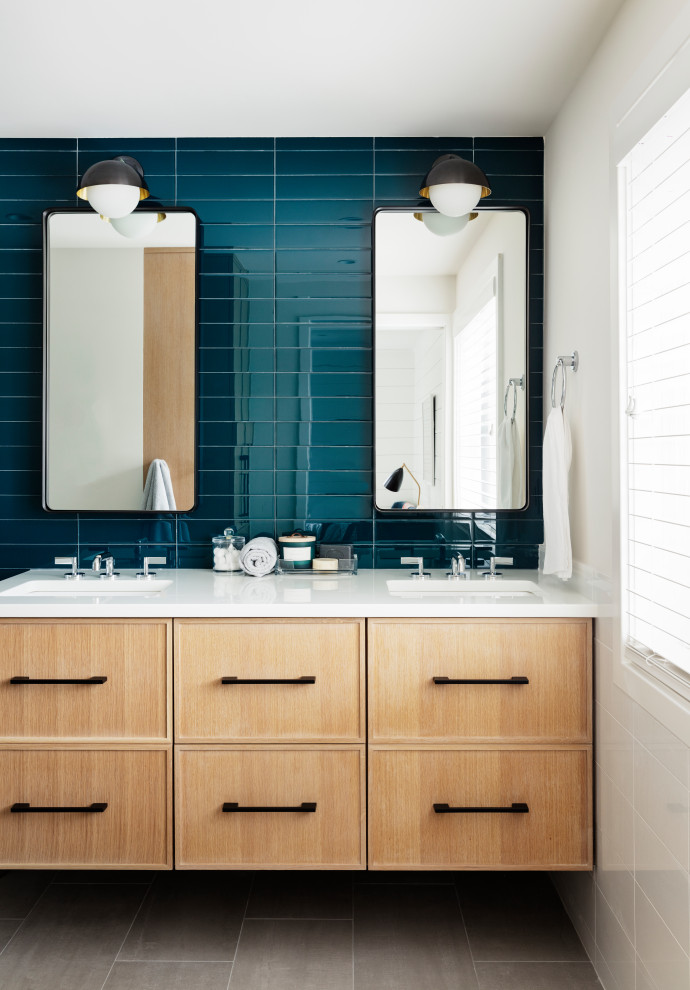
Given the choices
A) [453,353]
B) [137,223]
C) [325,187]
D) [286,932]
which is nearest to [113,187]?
[137,223]

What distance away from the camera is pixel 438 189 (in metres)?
2.41

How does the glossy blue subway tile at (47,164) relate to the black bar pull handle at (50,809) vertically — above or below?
above

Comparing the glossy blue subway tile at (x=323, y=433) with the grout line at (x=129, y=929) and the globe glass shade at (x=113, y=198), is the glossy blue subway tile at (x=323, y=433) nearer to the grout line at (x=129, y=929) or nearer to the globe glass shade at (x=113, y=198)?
the globe glass shade at (x=113, y=198)

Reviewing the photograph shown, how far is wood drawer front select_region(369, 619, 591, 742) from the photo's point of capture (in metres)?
2.02

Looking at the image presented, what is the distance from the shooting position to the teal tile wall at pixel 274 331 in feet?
8.67

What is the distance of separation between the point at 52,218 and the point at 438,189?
1297 mm

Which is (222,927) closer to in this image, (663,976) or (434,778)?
(434,778)

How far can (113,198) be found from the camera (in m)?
2.38

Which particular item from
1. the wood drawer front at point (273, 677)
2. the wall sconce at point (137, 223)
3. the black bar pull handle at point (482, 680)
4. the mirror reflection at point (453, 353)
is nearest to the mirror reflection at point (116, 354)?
the wall sconce at point (137, 223)

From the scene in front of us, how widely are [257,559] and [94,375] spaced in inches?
33.2

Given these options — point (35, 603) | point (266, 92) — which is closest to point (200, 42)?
point (266, 92)

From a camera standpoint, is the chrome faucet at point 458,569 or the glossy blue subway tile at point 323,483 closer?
the chrome faucet at point 458,569

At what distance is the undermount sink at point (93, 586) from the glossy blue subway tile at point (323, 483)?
1.71ft

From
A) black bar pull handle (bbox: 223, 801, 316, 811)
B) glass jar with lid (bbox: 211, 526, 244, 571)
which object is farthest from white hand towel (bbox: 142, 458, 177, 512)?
black bar pull handle (bbox: 223, 801, 316, 811)
